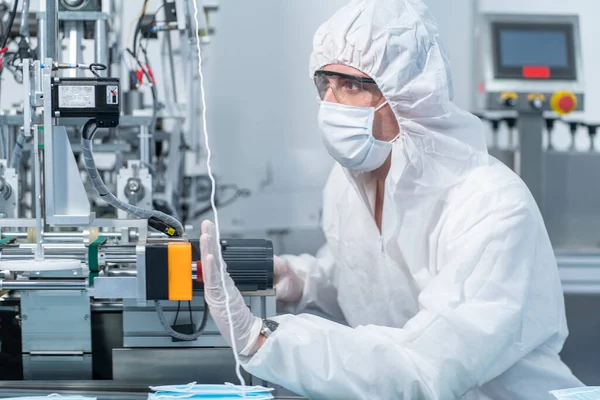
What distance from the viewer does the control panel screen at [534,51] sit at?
2.26m

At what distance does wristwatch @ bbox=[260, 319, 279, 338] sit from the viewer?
115 centimetres

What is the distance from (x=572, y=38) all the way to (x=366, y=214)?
1.21m

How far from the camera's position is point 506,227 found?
1202mm

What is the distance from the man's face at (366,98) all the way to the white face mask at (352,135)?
18 millimetres

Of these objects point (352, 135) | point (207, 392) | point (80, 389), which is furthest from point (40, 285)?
point (352, 135)

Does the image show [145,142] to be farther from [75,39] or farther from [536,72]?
[536,72]

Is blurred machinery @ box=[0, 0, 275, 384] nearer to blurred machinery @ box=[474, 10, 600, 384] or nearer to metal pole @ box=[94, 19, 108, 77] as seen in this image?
metal pole @ box=[94, 19, 108, 77]

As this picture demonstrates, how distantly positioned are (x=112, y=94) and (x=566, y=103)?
1657mm

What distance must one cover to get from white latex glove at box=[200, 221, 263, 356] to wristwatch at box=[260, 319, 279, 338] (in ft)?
0.04

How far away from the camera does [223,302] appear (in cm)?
110

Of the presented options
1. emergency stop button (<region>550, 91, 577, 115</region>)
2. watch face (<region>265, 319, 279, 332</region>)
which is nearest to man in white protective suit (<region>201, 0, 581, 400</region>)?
watch face (<region>265, 319, 279, 332</region>)

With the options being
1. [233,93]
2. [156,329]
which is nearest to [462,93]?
[233,93]

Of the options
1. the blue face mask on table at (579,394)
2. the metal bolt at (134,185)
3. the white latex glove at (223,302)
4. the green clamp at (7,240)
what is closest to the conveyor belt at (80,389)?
the white latex glove at (223,302)

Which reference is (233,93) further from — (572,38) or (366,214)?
(366,214)
